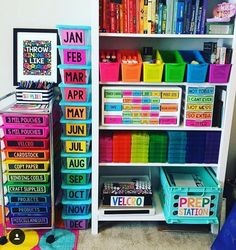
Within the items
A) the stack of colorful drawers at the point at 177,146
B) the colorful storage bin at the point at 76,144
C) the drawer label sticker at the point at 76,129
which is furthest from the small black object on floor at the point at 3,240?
the stack of colorful drawers at the point at 177,146

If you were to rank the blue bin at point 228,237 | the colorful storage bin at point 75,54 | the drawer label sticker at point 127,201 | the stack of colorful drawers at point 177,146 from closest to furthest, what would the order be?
the blue bin at point 228,237
the colorful storage bin at point 75,54
the stack of colorful drawers at point 177,146
the drawer label sticker at point 127,201

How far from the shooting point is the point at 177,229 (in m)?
2.09

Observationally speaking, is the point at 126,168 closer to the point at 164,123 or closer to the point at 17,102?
the point at 164,123

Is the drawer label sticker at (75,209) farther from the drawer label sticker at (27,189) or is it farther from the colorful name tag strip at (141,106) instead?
the colorful name tag strip at (141,106)

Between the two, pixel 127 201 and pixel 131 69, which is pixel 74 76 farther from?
pixel 127 201

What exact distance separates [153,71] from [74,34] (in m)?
0.52

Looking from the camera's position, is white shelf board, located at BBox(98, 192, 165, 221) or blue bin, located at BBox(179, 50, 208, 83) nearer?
blue bin, located at BBox(179, 50, 208, 83)

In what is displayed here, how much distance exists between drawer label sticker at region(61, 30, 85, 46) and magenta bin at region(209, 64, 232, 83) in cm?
79

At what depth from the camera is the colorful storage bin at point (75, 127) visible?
1.92 meters

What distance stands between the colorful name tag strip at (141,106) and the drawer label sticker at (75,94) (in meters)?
0.13

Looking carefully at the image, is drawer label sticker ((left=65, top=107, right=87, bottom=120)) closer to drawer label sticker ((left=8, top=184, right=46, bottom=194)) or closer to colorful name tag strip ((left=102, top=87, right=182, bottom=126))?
colorful name tag strip ((left=102, top=87, right=182, bottom=126))

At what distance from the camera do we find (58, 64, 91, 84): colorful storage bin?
1840mm

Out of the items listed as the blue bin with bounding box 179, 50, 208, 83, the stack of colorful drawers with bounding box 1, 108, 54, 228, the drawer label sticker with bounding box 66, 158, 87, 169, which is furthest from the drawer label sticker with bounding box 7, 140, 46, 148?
the blue bin with bounding box 179, 50, 208, 83

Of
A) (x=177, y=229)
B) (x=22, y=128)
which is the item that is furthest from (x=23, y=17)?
(x=177, y=229)
